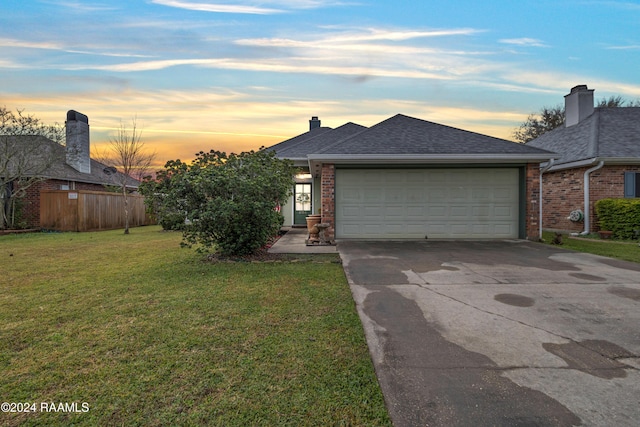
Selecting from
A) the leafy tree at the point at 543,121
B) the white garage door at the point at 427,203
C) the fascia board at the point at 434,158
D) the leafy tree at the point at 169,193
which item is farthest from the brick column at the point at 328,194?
the leafy tree at the point at 543,121

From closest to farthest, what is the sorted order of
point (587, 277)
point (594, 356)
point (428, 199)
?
point (594, 356), point (587, 277), point (428, 199)

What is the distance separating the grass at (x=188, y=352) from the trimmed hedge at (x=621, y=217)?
36.7 ft

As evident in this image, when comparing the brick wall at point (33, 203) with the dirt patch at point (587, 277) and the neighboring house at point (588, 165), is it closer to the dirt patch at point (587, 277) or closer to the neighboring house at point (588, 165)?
the dirt patch at point (587, 277)

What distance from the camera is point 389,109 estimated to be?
59.0ft

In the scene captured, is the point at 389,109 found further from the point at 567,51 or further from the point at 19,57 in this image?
the point at 19,57

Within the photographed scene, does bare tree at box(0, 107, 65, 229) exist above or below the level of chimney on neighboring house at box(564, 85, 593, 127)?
below

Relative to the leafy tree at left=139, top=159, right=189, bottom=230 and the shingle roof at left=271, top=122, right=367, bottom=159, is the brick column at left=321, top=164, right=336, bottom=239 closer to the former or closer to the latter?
the shingle roof at left=271, top=122, right=367, bottom=159

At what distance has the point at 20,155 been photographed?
45.3 feet

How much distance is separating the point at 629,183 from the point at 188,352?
617 inches

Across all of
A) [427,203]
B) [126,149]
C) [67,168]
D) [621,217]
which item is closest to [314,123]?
[126,149]

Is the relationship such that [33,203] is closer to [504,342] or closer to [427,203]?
[427,203]

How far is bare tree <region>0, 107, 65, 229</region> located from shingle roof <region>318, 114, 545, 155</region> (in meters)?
13.5

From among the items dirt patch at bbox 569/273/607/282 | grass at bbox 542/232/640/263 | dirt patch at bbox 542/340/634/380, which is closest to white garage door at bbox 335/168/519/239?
grass at bbox 542/232/640/263

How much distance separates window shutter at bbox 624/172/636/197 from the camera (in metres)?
11.8
